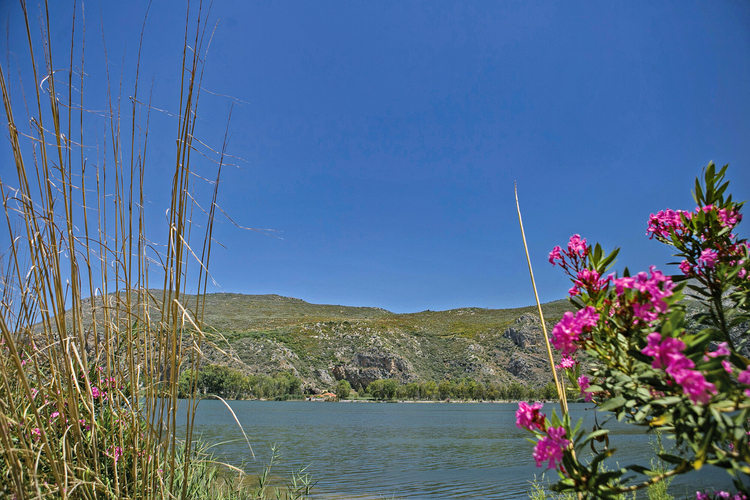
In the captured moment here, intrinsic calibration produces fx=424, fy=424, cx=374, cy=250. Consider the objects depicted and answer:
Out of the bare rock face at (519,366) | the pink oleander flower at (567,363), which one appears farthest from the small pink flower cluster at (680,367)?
the bare rock face at (519,366)

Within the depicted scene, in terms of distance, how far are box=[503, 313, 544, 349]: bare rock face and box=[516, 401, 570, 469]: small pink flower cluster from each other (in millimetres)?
56821

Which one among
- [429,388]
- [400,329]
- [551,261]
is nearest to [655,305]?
[551,261]

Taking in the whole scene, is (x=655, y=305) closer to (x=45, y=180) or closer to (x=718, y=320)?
(x=718, y=320)

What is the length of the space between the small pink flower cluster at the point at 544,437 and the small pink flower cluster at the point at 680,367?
0.30m

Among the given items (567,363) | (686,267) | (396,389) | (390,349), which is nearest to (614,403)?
(567,363)

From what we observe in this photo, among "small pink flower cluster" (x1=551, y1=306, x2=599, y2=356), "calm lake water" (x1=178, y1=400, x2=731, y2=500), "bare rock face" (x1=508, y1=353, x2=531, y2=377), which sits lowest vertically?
"calm lake water" (x1=178, y1=400, x2=731, y2=500)

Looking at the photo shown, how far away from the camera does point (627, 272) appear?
1.17 metres

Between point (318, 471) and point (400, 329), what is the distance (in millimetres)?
54571

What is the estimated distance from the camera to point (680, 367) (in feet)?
2.77

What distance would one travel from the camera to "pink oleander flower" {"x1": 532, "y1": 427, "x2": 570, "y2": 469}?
1.03 meters

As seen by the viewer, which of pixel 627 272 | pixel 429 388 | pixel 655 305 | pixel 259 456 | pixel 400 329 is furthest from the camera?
pixel 400 329

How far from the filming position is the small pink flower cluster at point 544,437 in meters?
1.04

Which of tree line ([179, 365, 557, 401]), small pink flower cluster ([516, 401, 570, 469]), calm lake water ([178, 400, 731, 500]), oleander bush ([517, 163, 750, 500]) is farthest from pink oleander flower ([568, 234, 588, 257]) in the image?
tree line ([179, 365, 557, 401])

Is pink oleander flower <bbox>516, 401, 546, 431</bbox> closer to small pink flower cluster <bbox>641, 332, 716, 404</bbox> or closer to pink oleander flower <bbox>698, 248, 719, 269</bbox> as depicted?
small pink flower cluster <bbox>641, 332, 716, 404</bbox>
